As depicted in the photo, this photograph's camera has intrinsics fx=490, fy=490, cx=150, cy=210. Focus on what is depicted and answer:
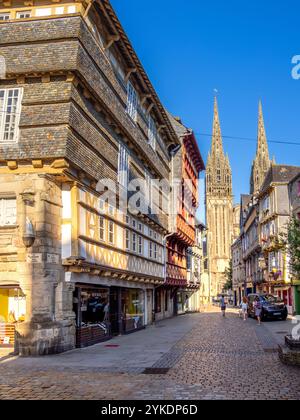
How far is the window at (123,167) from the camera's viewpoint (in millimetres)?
21438

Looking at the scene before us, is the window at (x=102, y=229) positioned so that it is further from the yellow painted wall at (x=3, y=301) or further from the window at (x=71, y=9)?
the window at (x=71, y=9)

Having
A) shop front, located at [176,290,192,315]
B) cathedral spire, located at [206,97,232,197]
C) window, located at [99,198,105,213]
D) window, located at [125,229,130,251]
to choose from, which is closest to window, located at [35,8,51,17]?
window, located at [99,198,105,213]

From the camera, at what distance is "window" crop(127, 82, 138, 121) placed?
896 inches

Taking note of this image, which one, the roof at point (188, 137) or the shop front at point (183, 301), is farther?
the shop front at point (183, 301)

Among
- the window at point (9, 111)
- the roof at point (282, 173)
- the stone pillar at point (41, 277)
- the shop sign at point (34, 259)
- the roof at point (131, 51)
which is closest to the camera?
the stone pillar at point (41, 277)

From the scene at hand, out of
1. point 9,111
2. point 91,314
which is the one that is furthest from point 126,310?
point 9,111

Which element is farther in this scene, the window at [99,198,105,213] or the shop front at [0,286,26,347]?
the window at [99,198,105,213]

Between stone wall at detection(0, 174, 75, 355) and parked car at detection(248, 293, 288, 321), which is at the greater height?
stone wall at detection(0, 174, 75, 355)

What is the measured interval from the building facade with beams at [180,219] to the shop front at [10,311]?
18323 millimetres

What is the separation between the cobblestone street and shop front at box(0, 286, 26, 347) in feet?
6.34

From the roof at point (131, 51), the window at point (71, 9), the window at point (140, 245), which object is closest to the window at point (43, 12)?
the window at point (71, 9)

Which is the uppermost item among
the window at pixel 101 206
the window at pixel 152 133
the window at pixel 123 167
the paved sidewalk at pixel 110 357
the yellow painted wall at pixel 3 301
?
the window at pixel 152 133

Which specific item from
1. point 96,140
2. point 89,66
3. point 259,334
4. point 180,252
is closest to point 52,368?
point 96,140

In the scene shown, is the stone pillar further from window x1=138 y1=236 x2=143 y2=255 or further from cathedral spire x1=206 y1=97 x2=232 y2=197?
cathedral spire x1=206 y1=97 x2=232 y2=197
